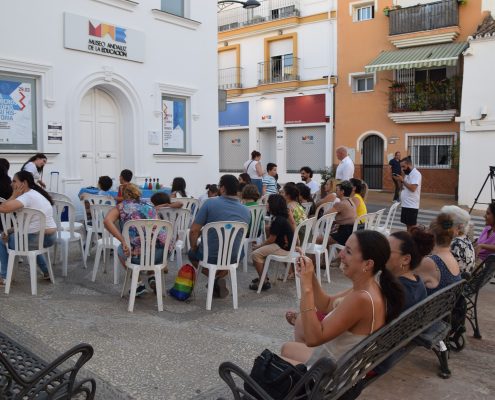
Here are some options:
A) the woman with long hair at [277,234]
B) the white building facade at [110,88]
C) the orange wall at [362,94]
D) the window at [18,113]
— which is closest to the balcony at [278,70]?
the orange wall at [362,94]

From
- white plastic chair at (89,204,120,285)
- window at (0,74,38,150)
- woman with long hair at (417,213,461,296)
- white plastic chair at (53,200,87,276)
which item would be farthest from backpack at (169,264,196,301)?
window at (0,74,38,150)

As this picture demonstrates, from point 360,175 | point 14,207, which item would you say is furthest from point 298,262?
point 360,175

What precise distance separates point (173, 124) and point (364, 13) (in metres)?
13.9

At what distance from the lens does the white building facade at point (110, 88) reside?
8.88 meters

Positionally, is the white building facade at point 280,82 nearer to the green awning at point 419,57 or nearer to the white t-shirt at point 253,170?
the green awning at point 419,57

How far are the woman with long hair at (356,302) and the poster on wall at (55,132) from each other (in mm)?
7858

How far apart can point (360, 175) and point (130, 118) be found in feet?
44.0

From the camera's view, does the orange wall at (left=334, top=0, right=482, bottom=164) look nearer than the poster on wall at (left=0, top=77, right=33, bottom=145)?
No

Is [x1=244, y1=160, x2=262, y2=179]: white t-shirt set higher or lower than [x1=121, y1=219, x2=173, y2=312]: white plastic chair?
higher

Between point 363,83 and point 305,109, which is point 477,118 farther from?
point 305,109

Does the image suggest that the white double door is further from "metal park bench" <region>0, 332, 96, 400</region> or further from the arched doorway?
the arched doorway

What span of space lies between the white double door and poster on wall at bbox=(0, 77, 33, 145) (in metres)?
1.22

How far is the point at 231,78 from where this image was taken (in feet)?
85.3

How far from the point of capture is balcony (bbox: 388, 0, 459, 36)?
19469 mm
